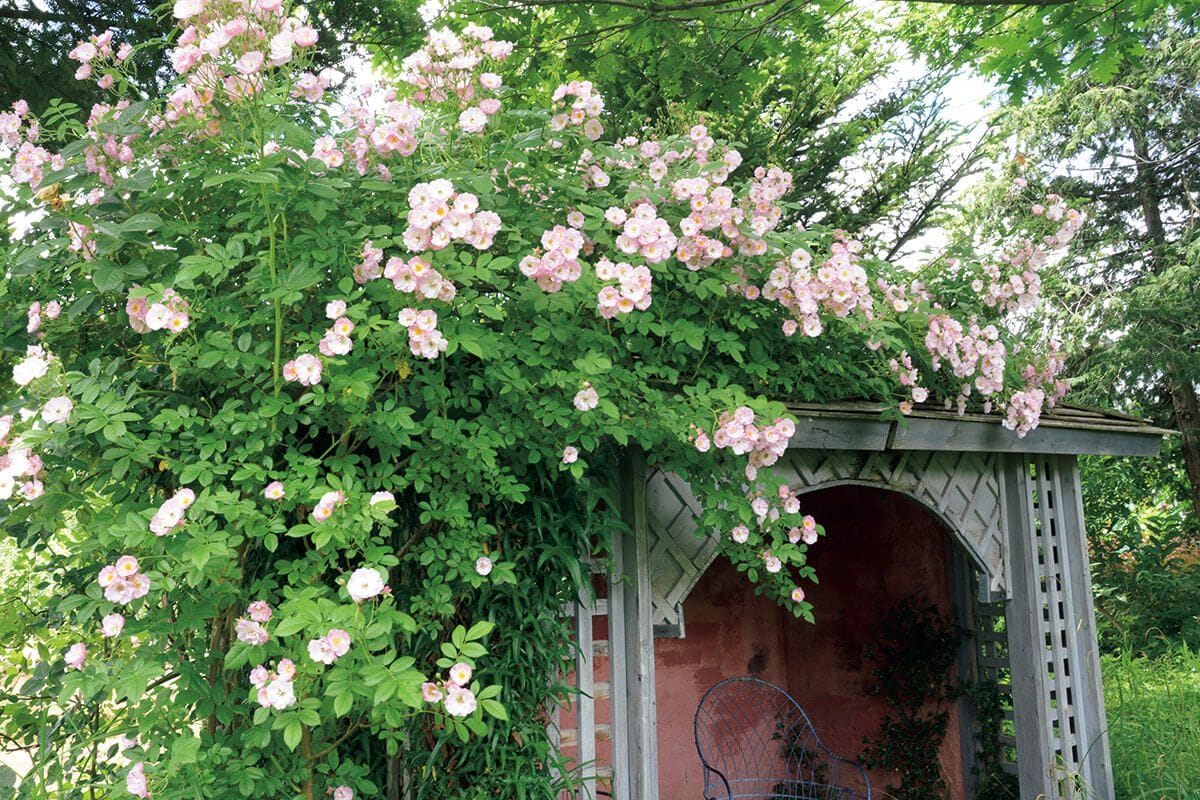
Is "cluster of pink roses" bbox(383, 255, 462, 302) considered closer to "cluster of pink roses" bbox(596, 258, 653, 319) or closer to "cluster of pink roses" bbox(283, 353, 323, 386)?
"cluster of pink roses" bbox(283, 353, 323, 386)

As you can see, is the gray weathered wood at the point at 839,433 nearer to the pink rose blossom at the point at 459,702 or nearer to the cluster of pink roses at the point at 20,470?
the pink rose blossom at the point at 459,702

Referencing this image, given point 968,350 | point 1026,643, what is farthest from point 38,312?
point 1026,643

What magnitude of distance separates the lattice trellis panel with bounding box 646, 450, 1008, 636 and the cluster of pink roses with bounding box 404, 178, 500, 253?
45.8 inches

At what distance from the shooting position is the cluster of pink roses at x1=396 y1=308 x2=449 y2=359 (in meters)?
2.13

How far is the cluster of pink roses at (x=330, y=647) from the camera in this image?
189 cm

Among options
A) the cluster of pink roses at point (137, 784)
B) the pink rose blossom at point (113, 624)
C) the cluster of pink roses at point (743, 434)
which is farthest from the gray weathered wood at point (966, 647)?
the pink rose blossom at point (113, 624)

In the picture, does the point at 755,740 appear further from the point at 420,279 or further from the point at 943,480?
the point at 420,279

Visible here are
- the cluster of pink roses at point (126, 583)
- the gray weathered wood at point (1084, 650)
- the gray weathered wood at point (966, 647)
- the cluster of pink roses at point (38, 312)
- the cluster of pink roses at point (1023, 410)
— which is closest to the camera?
the cluster of pink roses at point (126, 583)

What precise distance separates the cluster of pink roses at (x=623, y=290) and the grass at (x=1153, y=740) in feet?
11.5

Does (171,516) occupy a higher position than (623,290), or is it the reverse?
(623,290)

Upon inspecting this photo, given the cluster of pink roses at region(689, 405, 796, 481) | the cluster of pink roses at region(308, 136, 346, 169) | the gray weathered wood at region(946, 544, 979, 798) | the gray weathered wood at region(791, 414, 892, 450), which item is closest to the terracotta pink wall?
the gray weathered wood at region(946, 544, 979, 798)

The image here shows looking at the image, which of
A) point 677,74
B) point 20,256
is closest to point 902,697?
point 677,74

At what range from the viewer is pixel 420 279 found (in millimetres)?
2162

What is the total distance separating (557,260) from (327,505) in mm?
829
